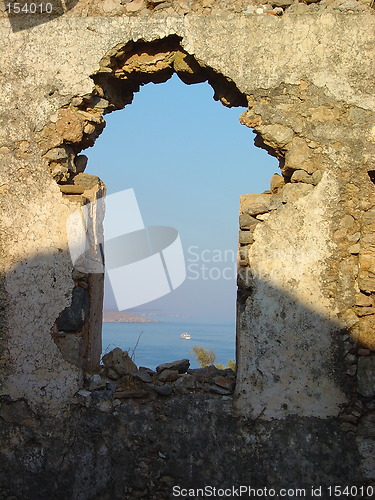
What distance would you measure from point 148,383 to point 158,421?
27 centimetres

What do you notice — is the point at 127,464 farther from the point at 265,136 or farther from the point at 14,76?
the point at 14,76

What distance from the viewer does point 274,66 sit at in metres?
3.86

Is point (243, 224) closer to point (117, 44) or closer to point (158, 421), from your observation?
point (158, 421)

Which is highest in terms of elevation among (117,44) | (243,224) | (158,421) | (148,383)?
(117,44)

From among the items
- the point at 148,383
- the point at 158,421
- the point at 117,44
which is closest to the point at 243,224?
the point at 148,383

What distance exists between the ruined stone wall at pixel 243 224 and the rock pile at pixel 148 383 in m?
0.08

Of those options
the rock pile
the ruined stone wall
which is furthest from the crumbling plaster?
the rock pile

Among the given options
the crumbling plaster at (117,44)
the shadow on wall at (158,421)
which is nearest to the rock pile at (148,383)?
the shadow on wall at (158,421)

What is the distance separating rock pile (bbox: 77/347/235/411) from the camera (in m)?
3.82

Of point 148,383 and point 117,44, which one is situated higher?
point 117,44

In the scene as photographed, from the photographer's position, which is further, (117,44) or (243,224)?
(117,44)

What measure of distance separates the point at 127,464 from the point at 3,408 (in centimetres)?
94

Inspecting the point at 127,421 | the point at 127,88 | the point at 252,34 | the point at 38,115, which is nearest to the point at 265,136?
the point at 252,34

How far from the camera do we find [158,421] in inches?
148
